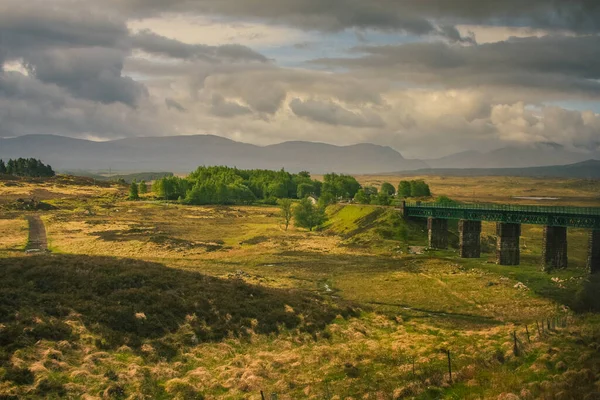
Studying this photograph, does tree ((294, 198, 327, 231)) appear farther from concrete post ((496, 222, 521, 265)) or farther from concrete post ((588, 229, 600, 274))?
concrete post ((588, 229, 600, 274))

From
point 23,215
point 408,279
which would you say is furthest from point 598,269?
point 23,215

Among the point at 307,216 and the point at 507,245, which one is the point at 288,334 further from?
the point at 307,216

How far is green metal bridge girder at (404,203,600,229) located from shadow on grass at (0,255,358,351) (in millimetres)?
54604

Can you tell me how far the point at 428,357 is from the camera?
3666 cm

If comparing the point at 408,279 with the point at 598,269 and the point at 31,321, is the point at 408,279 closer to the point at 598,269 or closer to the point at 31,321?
the point at 598,269

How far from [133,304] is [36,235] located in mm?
88709

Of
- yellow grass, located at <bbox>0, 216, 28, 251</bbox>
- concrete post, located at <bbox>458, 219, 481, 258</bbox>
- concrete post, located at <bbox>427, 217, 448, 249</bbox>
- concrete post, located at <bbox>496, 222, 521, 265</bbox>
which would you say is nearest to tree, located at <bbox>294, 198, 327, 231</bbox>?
concrete post, located at <bbox>427, 217, 448, 249</bbox>

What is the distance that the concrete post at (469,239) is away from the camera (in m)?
102

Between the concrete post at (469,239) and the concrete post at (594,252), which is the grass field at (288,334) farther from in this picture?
the concrete post at (469,239)

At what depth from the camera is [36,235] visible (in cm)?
11569

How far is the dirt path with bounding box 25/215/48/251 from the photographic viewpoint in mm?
98806

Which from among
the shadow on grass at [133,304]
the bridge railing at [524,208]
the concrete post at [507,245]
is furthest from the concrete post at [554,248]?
the shadow on grass at [133,304]

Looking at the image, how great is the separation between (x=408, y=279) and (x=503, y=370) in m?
45.7

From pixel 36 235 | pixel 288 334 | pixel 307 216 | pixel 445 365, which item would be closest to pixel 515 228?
pixel 288 334
